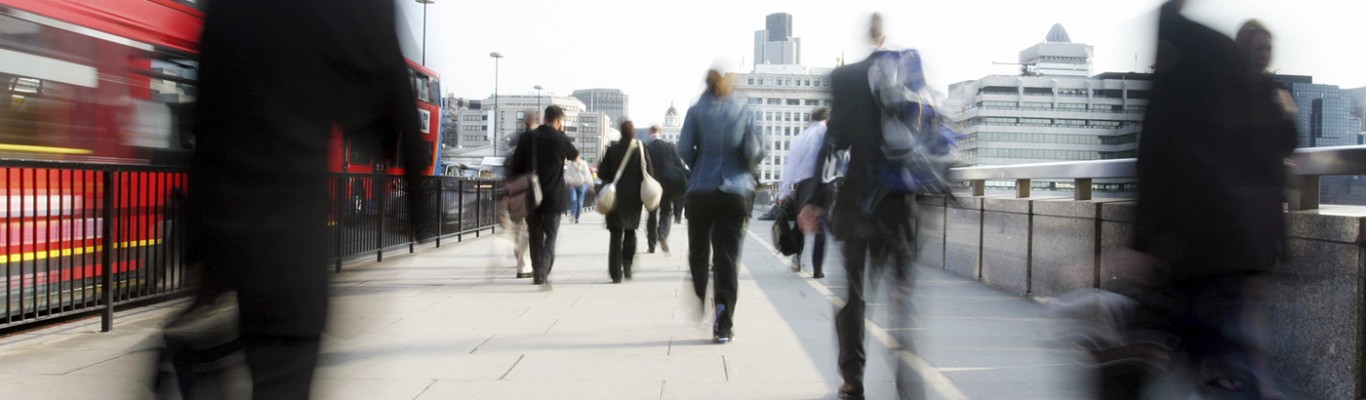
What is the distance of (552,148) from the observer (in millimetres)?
8328

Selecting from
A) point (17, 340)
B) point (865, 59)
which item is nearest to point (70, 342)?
point (17, 340)

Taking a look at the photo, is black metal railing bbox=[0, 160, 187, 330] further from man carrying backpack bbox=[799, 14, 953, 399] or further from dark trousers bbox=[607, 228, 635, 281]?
dark trousers bbox=[607, 228, 635, 281]

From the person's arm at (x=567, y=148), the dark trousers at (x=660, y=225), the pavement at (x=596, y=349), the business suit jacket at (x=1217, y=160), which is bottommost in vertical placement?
the pavement at (x=596, y=349)

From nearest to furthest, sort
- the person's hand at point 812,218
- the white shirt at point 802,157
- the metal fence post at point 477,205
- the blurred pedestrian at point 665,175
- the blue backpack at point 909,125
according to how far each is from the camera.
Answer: the blue backpack at point 909,125, the person's hand at point 812,218, the white shirt at point 802,157, the blurred pedestrian at point 665,175, the metal fence post at point 477,205

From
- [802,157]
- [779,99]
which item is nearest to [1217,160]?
[802,157]

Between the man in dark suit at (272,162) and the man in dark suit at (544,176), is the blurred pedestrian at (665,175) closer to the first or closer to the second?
the man in dark suit at (544,176)

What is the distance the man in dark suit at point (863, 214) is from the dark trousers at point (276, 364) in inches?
85.4

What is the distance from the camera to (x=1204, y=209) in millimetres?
2402

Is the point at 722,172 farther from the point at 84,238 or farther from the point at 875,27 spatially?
the point at 84,238

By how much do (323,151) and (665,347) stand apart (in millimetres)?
3414

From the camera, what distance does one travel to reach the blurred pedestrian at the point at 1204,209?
2395mm

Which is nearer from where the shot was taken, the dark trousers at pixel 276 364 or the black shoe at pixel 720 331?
the dark trousers at pixel 276 364

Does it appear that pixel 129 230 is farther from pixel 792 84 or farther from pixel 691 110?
pixel 792 84

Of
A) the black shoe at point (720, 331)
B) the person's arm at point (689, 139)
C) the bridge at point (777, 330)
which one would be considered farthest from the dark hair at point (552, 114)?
the black shoe at point (720, 331)
